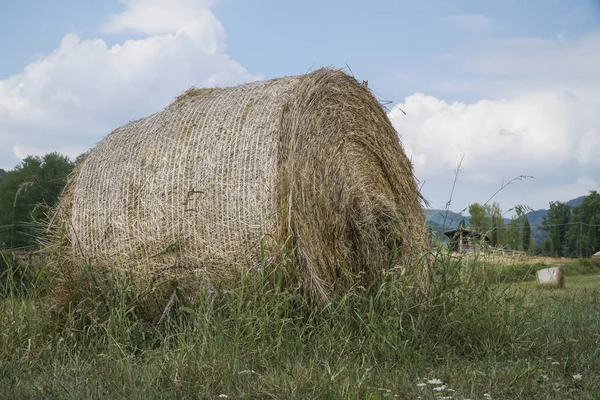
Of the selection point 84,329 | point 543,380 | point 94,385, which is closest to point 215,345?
point 94,385

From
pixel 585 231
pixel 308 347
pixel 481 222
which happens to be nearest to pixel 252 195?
pixel 308 347

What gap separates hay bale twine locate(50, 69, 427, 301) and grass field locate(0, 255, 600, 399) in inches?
12.1

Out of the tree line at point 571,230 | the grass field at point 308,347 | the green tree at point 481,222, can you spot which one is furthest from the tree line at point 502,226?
the tree line at point 571,230

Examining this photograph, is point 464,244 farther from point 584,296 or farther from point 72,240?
point 72,240

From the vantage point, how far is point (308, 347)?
4.95m

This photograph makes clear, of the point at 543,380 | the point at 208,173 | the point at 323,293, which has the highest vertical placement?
the point at 208,173

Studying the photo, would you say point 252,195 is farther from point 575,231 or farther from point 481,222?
point 575,231

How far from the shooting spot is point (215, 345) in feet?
14.6

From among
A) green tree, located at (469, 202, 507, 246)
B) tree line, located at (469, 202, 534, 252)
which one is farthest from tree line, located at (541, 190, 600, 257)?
tree line, located at (469, 202, 534, 252)

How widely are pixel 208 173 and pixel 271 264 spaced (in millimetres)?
1077

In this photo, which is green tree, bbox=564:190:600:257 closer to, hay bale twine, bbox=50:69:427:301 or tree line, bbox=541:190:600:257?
tree line, bbox=541:190:600:257

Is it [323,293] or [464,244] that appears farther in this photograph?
[464,244]

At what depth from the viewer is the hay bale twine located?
18.0 feet

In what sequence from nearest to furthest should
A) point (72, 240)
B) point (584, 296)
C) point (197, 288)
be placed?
point (197, 288) < point (72, 240) < point (584, 296)
